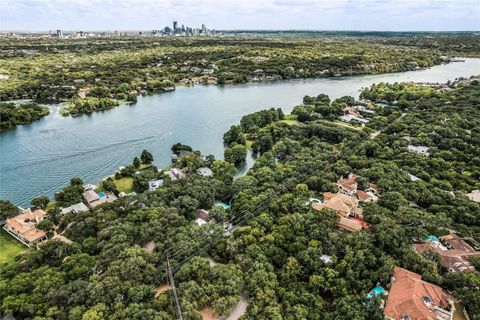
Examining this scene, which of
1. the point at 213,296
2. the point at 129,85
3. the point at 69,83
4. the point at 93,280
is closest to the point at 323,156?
the point at 213,296

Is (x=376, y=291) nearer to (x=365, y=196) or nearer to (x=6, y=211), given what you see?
(x=365, y=196)

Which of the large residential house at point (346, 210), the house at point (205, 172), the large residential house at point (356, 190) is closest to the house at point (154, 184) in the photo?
the house at point (205, 172)

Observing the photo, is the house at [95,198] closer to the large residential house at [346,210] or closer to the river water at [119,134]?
the river water at [119,134]

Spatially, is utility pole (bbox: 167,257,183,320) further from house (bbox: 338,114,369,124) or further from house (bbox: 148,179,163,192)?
house (bbox: 338,114,369,124)

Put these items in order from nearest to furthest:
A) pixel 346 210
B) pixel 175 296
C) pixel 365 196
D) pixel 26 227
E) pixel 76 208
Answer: pixel 175 296 < pixel 26 227 < pixel 346 210 < pixel 76 208 < pixel 365 196

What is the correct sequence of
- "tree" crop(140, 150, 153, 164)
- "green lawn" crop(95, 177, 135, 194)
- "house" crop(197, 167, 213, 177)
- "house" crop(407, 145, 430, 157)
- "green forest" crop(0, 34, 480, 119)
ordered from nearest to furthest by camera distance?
"green lawn" crop(95, 177, 135, 194) → "house" crop(197, 167, 213, 177) → "tree" crop(140, 150, 153, 164) → "house" crop(407, 145, 430, 157) → "green forest" crop(0, 34, 480, 119)

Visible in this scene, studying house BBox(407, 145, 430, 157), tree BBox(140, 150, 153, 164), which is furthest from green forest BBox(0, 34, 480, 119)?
house BBox(407, 145, 430, 157)

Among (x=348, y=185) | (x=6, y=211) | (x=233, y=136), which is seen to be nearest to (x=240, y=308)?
(x=348, y=185)
